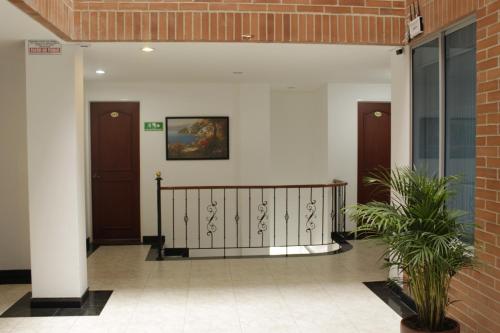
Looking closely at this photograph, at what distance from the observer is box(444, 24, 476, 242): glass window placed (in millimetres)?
3490

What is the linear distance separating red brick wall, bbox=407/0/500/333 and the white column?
319 cm

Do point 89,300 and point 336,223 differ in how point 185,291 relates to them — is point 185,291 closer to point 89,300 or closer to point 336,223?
point 89,300

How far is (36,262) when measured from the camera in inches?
169

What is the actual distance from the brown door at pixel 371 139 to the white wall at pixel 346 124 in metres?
0.09

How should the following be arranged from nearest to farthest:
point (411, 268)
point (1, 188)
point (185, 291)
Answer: point (411, 268)
point (185, 291)
point (1, 188)

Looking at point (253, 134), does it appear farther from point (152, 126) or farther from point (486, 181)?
point (486, 181)

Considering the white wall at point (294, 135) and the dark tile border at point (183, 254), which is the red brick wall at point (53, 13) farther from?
the white wall at point (294, 135)

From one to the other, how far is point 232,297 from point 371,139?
12.6ft

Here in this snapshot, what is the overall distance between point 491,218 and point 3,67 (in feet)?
15.4

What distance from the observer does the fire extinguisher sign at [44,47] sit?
4.16 meters

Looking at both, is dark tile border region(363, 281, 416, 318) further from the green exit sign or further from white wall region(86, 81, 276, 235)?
the green exit sign

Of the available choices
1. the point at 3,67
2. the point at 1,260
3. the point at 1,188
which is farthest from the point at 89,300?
the point at 3,67

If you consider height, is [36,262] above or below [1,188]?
below

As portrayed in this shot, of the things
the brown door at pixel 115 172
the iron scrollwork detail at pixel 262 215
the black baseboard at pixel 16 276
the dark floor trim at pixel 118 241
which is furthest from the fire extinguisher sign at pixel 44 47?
the iron scrollwork detail at pixel 262 215
